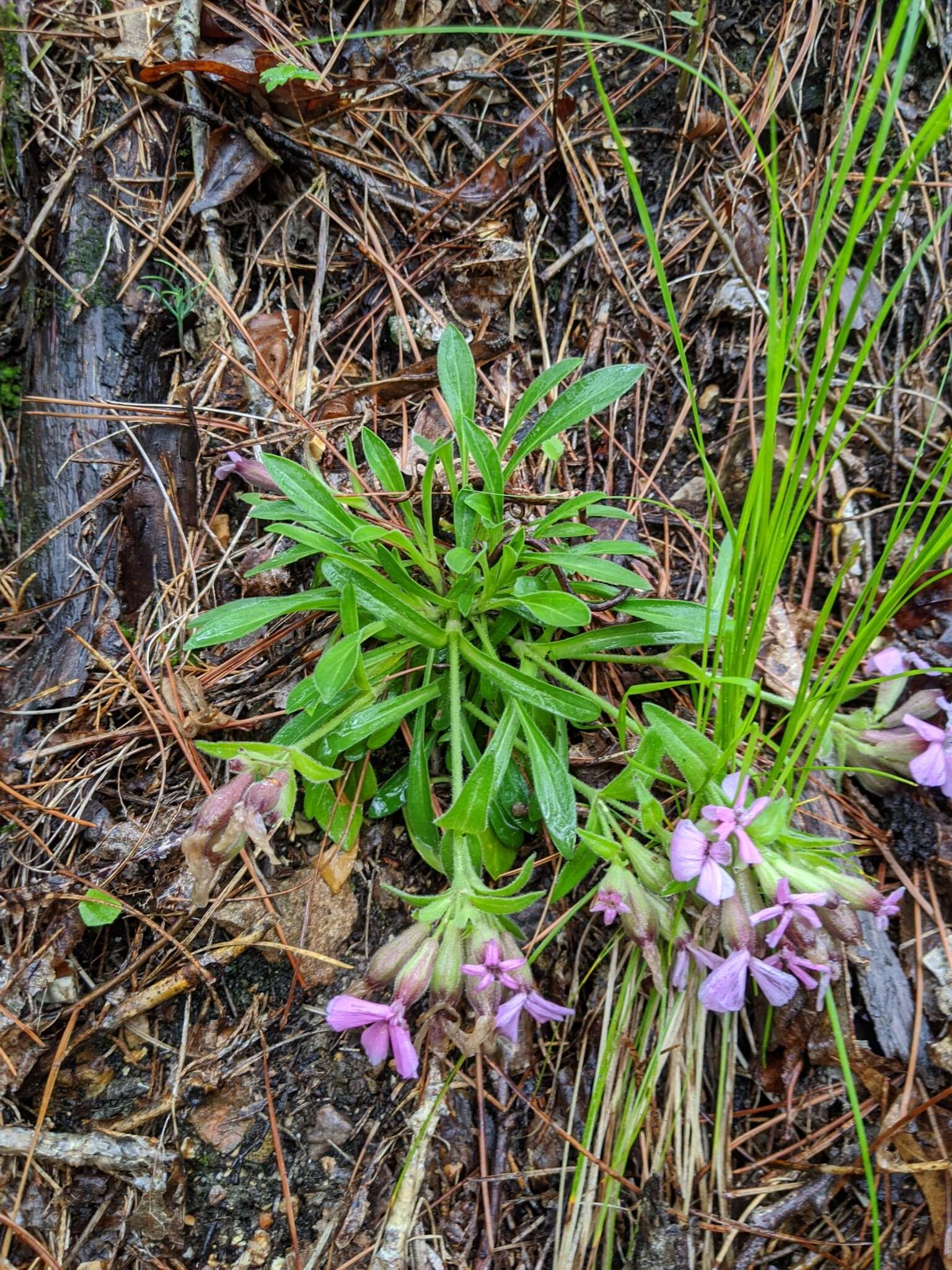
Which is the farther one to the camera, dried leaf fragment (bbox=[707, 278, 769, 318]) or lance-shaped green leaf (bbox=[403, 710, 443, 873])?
dried leaf fragment (bbox=[707, 278, 769, 318])

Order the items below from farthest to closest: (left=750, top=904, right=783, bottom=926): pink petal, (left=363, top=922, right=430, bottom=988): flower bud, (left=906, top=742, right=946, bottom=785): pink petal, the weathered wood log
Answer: the weathered wood log, (left=906, top=742, right=946, bottom=785): pink petal, (left=363, top=922, right=430, bottom=988): flower bud, (left=750, top=904, right=783, bottom=926): pink petal

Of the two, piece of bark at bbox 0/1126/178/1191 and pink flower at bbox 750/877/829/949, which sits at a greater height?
pink flower at bbox 750/877/829/949

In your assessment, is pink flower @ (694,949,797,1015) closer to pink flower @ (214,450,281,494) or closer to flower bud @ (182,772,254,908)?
flower bud @ (182,772,254,908)

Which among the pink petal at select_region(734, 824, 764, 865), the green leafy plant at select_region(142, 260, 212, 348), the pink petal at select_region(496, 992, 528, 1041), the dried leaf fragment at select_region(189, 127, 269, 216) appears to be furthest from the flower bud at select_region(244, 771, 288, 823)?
the dried leaf fragment at select_region(189, 127, 269, 216)

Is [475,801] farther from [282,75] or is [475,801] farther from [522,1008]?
[282,75]

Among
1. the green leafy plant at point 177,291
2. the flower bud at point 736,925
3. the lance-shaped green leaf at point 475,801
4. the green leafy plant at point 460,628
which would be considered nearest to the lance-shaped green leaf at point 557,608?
the green leafy plant at point 460,628

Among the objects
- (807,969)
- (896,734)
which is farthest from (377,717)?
(896,734)
